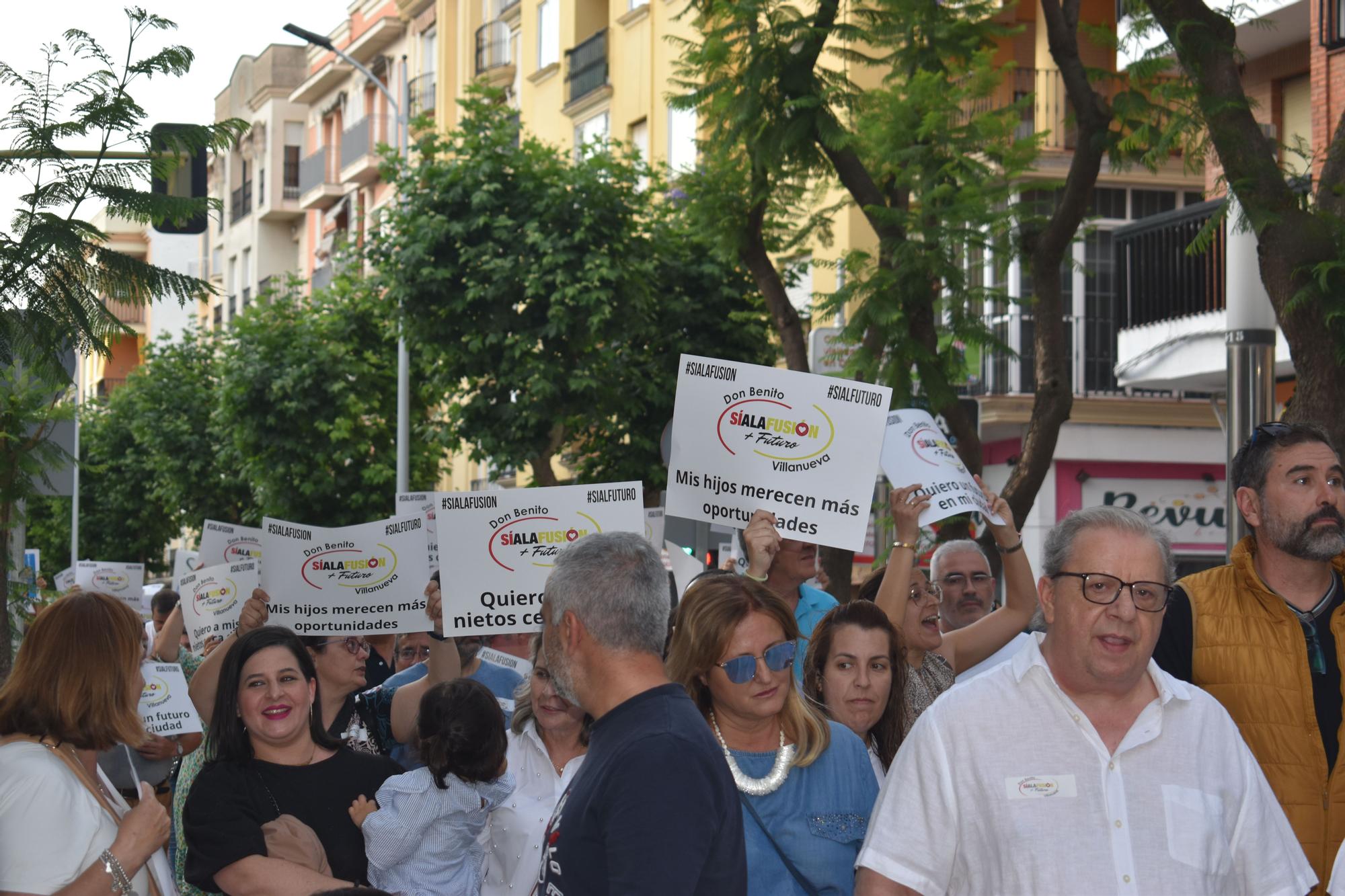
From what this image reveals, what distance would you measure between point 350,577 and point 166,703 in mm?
1027

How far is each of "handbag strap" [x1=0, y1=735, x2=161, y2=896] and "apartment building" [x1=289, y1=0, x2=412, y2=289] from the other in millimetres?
39981

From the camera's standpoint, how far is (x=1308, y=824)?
4.49 metres

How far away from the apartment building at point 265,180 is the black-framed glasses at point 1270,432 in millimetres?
54562

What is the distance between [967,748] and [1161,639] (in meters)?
1.21

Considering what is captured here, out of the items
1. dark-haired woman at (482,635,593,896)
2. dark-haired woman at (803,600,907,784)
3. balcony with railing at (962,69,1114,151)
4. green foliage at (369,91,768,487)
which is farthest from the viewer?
balcony with railing at (962,69,1114,151)

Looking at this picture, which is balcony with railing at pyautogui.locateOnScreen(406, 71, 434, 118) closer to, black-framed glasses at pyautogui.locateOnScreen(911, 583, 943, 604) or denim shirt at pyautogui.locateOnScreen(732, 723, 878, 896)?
black-framed glasses at pyautogui.locateOnScreen(911, 583, 943, 604)

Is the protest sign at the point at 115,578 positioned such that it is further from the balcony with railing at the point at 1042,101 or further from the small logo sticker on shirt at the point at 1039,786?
the balcony with railing at the point at 1042,101

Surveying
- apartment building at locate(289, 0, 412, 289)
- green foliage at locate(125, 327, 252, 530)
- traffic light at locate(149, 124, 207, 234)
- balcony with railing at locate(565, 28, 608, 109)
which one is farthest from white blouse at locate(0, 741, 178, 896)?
apartment building at locate(289, 0, 412, 289)

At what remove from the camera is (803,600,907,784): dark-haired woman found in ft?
17.7

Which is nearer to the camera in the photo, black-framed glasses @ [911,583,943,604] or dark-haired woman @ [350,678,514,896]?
dark-haired woman @ [350,678,514,896]

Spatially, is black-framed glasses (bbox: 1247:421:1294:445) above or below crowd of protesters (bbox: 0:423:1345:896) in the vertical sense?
above

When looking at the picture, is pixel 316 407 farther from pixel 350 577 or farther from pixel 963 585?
pixel 963 585

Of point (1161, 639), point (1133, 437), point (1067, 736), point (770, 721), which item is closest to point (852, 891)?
point (770, 721)

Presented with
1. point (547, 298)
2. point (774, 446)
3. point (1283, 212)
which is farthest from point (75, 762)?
point (547, 298)
